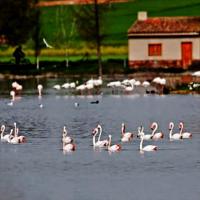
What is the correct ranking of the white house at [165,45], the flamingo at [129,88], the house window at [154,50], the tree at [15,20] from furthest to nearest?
the tree at [15,20] < the house window at [154,50] < the white house at [165,45] < the flamingo at [129,88]

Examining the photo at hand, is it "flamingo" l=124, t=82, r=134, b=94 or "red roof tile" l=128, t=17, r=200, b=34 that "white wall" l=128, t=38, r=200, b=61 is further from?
"flamingo" l=124, t=82, r=134, b=94

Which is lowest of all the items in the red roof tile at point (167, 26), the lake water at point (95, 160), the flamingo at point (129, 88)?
the lake water at point (95, 160)

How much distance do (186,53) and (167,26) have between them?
2419 mm

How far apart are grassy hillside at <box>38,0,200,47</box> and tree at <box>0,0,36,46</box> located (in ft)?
67.7

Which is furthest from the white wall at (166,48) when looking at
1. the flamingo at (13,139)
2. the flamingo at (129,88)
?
the flamingo at (13,139)

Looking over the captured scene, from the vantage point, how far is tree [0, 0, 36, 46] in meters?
97.1

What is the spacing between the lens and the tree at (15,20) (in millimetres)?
97125

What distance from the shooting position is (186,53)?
89.6m

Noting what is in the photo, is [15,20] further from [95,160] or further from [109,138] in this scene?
[95,160]

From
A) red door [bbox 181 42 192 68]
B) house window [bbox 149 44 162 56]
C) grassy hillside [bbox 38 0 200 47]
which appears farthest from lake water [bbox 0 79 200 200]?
grassy hillside [bbox 38 0 200 47]

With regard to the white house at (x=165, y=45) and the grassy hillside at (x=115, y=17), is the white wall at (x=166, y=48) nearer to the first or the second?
the white house at (x=165, y=45)

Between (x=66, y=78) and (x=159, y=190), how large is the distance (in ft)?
178

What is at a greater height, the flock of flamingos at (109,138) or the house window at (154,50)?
the house window at (154,50)

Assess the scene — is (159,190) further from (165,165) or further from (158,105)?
(158,105)
